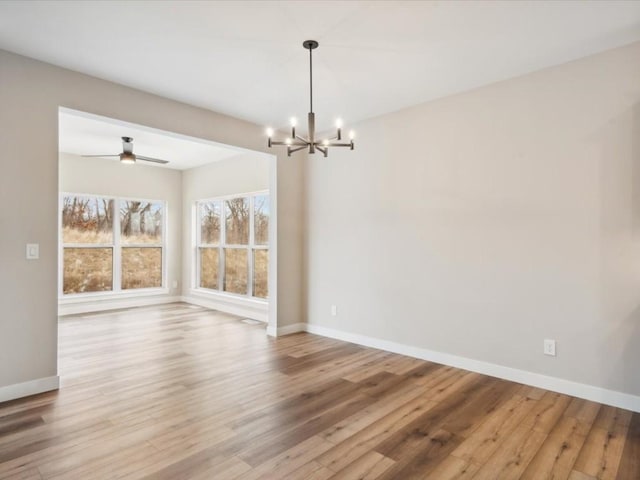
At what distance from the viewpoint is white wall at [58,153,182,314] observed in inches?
254

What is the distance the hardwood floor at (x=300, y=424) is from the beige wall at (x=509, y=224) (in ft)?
1.54

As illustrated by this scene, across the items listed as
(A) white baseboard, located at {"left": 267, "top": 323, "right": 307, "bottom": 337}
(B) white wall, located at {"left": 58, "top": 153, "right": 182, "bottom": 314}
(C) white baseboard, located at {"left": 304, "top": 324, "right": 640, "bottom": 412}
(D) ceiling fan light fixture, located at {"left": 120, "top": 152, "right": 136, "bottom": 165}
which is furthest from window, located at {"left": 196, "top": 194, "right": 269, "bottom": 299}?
(C) white baseboard, located at {"left": 304, "top": 324, "right": 640, "bottom": 412}

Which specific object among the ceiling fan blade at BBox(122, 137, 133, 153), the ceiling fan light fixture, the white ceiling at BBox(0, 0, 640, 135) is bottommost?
the ceiling fan light fixture

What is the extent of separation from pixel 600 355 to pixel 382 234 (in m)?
2.32

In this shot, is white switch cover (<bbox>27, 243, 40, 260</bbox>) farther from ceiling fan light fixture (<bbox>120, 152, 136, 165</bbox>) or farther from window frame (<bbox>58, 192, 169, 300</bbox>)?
window frame (<bbox>58, 192, 169, 300</bbox>)

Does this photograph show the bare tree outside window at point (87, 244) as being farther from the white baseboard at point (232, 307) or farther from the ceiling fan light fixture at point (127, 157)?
the ceiling fan light fixture at point (127, 157)

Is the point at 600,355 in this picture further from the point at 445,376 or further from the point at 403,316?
the point at 403,316

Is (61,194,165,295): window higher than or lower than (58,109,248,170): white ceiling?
lower

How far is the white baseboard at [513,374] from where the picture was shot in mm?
2879

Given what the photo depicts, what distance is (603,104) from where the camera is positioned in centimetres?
297

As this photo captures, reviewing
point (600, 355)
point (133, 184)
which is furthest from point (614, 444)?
point (133, 184)

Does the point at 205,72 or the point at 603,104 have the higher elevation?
the point at 205,72

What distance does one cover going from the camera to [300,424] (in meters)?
2.58

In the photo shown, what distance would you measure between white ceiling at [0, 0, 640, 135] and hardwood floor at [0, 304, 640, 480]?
9.18 ft
